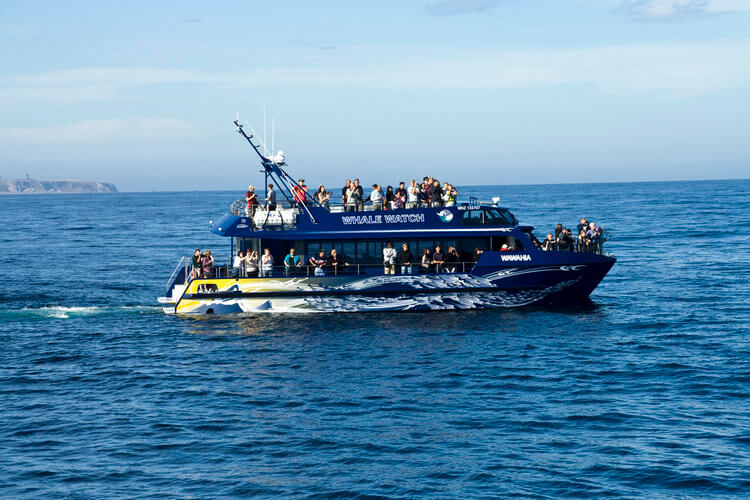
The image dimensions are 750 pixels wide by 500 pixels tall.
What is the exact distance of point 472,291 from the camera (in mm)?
30359

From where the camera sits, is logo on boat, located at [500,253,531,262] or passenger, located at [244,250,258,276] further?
passenger, located at [244,250,258,276]

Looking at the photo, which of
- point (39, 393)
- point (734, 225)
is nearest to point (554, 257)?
point (39, 393)

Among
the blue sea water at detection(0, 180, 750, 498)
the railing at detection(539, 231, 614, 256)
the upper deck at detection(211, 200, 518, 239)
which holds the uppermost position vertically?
the upper deck at detection(211, 200, 518, 239)

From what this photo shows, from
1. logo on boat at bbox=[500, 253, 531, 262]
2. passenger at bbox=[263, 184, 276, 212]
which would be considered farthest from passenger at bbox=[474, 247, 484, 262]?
passenger at bbox=[263, 184, 276, 212]

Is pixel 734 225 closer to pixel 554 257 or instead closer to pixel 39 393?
pixel 554 257

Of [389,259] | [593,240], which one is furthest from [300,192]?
[593,240]

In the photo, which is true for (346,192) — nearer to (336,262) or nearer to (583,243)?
(336,262)

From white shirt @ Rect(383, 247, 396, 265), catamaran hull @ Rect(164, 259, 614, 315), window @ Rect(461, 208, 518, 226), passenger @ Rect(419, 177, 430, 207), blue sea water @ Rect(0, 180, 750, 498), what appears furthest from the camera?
passenger @ Rect(419, 177, 430, 207)

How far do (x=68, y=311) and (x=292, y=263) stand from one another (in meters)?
10.4

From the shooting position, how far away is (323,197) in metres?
31.7

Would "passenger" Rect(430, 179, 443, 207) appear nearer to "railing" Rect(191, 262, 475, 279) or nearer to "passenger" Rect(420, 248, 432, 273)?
"passenger" Rect(420, 248, 432, 273)

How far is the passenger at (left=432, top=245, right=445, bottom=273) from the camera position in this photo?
30181 mm

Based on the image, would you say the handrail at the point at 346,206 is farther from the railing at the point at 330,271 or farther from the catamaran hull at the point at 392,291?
the catamaran hull at the point at 392,291

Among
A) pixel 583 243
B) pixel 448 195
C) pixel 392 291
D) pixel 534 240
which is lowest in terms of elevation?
pixel 392 291
